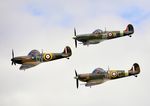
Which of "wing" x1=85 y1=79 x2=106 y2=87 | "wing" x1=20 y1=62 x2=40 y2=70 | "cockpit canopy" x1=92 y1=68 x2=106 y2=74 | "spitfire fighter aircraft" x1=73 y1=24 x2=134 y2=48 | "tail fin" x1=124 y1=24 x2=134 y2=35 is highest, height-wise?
"tail fin" x1=124 y1=24 x2=134 y2=35

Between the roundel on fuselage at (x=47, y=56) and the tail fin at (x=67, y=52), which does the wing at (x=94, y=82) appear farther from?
the roundel on fuselage at (x=47, y=56)

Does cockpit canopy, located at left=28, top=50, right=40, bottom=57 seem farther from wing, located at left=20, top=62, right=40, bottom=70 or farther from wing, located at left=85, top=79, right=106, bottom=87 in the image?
wing, located at left=85, top=79, right=106, bottom=87

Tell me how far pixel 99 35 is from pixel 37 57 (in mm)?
16205

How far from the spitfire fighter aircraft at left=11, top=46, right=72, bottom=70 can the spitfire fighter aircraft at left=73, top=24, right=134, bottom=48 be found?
7.40 m

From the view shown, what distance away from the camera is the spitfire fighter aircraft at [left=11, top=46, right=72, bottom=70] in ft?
438

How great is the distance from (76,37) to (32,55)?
41.2 feet

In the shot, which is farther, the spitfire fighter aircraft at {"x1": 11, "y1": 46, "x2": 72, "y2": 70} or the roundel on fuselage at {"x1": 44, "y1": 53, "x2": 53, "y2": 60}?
the roundel on fuselage at {"x1": 44, "y1": 53, "x2": 53, "y2": 60}

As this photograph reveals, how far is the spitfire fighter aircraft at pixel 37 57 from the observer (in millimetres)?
133625

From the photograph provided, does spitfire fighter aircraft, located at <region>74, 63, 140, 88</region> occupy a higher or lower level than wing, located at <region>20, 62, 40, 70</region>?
lower

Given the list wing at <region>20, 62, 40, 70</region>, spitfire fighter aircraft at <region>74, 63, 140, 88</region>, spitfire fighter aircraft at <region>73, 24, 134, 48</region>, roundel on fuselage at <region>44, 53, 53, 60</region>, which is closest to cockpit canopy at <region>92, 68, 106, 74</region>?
spitfire fighter aircraft at <region>74, 63, 140, 88</region>

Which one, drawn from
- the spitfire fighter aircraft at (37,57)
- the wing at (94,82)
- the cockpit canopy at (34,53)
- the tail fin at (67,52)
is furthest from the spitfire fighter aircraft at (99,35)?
the cockpit canopy at (34,53)

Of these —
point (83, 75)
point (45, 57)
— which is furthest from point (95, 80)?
point (45, 57)

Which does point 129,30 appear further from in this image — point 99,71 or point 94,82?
point 94,82

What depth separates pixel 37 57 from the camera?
136125mm
